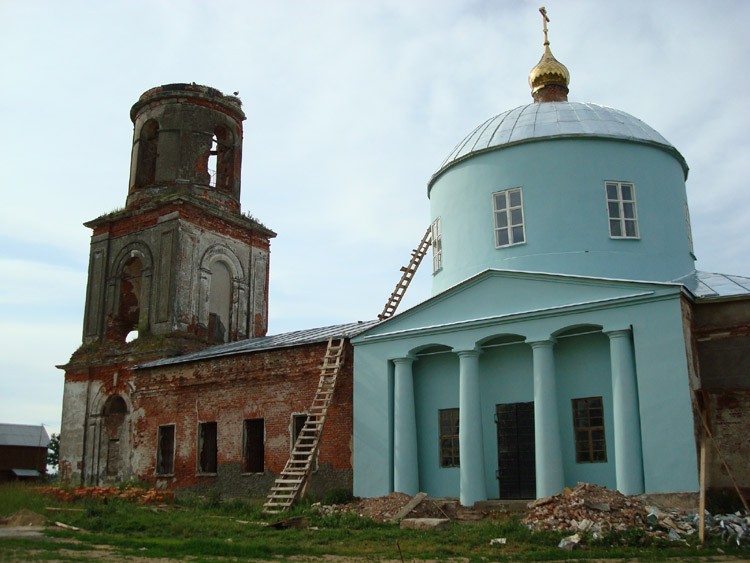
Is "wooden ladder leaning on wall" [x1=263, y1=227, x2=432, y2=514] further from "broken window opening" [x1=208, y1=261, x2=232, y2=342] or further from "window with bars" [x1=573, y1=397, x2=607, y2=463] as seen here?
"broken window opening" [x1=208, y1=261, x2=232, y2=342]

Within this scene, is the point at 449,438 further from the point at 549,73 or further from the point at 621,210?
the point at 549,73

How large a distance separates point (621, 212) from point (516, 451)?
18.7 ft

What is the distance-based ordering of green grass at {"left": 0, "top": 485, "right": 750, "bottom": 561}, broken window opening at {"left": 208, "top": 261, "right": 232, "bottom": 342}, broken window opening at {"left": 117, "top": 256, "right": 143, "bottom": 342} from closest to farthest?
green grass at {"left": 0, "top": 485, "right": 750, "bottom": 561}
broken window opening at {"left": 208, "top": 261, "right": 232, "bottom": 342}
broken window opening at {"left": 117, "top": 256, "right": 143, "bottom": 342}

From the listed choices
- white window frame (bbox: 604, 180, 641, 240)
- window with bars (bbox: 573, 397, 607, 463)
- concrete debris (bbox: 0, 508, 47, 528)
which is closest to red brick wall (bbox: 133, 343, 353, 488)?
window with bars (bbox: 573, 397, 607, 463)

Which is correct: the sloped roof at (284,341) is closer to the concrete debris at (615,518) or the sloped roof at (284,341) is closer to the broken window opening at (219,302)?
the broken window opening at (219,302)

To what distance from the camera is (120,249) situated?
2519 cm

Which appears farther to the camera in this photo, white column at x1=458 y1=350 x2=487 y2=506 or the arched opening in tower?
the arched opening in tower

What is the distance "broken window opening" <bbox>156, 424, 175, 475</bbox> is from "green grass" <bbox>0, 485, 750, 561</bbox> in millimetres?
5986

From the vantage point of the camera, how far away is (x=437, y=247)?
18.6m

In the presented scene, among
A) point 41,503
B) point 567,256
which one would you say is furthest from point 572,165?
point 41,503

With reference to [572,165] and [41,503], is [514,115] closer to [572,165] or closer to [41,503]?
[572,165]

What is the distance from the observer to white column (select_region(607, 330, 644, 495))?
12328 mm

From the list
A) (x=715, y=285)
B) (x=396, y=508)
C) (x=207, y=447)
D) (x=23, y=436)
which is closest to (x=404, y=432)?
(x=396, y=508)

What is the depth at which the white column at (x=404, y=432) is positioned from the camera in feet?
49.3
